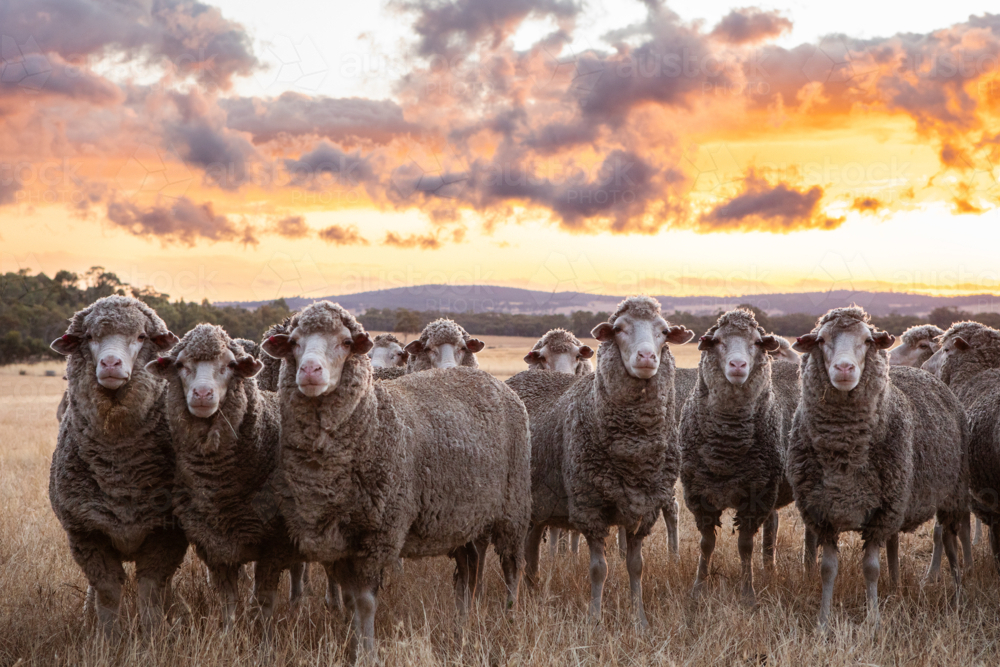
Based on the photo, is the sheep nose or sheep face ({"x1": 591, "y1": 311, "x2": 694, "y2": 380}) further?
sheep face ({"x1": 591, "y1": 311, "x2": 694, "y2": 380})

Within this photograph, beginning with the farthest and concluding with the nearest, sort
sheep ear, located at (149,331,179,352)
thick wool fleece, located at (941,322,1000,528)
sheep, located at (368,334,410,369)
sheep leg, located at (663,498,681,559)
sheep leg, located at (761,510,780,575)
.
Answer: sheep, located at (368,334,410,369), sheep leg, located at (663,498,681,559), sheep leg, located at (761,510,780,575), thick wool fleece, located at (941,322,1000,528), sheep ear, located at (149,331,179,352)

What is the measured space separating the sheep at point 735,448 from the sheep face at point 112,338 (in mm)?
4878

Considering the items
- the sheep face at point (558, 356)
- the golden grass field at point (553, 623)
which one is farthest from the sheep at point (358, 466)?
the sheep face at point (558, 356)

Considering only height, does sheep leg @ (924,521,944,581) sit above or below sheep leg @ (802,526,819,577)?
below

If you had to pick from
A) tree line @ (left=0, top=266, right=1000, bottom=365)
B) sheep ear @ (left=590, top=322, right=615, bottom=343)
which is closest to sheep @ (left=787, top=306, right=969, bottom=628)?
sheep ear @ (left=590, top=322, right=615, bottom=343)

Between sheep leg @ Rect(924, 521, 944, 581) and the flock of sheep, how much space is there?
0.02 m

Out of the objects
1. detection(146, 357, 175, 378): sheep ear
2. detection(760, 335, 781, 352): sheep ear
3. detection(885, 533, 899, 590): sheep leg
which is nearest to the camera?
detection(146, 357, 175, 378): sheep ear

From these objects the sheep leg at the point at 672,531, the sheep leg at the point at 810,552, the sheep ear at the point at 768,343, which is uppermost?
the sheep ear at the point at 768,343

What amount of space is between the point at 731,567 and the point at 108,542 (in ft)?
Answer: 19.2

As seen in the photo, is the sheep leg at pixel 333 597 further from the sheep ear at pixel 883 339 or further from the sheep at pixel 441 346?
the sheep ear at pixel 883 339

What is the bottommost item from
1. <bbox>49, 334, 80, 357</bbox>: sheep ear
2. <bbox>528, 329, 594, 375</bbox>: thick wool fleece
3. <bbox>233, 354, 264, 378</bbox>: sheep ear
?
<bbox>528, 329, 594, 375</bbox>: thick wool fleece

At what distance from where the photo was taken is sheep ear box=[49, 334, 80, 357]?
549cm

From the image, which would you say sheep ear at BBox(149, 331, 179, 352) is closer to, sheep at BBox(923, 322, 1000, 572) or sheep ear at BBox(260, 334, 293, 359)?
sheep ear at BBox(260, 334, 293, 359)

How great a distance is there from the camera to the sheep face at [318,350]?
4.98 metres
